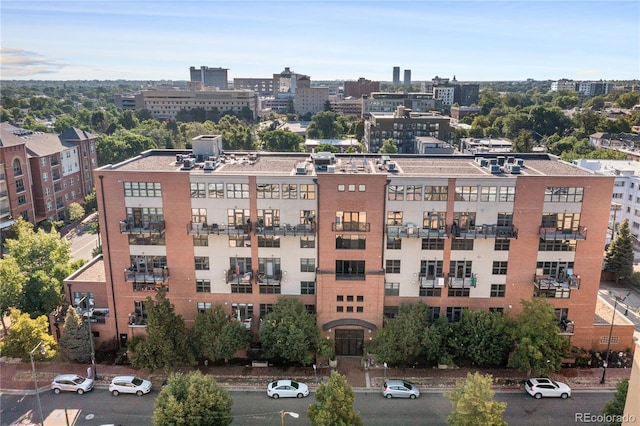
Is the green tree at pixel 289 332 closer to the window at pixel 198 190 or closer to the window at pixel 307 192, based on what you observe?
the window at pixel 307 192

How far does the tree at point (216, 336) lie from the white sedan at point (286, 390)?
5.36m

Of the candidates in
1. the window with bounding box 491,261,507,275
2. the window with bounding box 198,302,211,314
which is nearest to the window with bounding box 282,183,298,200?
the window with bounding box 198,302,211,314

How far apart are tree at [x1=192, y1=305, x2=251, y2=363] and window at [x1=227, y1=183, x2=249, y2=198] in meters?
11.0

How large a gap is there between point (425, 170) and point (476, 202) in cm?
684

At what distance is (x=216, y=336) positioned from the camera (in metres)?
43.4

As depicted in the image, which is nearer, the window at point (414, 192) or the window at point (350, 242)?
the window at point (414, 192)

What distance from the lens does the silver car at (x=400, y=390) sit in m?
40.9

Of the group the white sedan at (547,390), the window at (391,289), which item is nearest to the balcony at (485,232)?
the window at (391,289)

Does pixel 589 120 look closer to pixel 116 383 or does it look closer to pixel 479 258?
pixel 479 258

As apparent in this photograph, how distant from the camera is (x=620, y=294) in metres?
62.4

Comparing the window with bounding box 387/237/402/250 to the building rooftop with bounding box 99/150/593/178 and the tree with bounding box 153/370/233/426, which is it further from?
the tree with bounding box 153/370/233/426

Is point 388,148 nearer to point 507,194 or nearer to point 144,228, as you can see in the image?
point 507,194

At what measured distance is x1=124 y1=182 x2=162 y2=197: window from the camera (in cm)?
4488

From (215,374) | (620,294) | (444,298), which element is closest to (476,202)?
(444,298)
